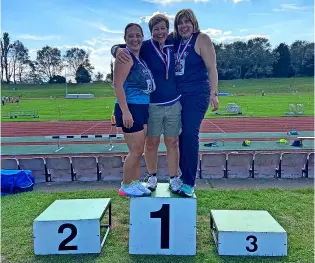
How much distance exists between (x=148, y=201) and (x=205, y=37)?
212 cm

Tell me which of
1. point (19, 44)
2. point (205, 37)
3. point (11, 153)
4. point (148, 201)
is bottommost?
point (11, 153)

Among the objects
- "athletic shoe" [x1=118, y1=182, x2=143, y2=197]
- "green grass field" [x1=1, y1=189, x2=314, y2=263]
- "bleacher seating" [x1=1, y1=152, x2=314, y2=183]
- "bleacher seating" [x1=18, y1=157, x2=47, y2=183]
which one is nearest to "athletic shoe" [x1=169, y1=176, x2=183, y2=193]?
"athletic shoe" [x1=118, y1=182, x2=143, y2=197]

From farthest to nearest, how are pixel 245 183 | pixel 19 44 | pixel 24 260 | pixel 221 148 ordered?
pixel 19 44
pixel 221 148
pixel 245 183
pixel 24 260

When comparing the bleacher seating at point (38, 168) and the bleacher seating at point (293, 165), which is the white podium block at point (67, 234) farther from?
the bleacher seating at point (293, 165)

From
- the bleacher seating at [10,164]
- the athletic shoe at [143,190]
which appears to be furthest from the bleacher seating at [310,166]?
the bleacher seating at [10,164]

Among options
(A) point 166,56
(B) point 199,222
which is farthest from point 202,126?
(A) point 166,56

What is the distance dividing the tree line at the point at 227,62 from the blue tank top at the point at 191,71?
71.4 m

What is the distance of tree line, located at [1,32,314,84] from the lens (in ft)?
245

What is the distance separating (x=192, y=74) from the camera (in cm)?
466

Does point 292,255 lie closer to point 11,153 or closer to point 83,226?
point 83,226

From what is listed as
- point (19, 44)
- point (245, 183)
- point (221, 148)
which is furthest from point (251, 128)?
point (19, 44)

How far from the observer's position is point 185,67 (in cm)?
463

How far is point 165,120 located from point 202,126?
47.0ft

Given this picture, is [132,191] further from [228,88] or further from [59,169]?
[228,88]
